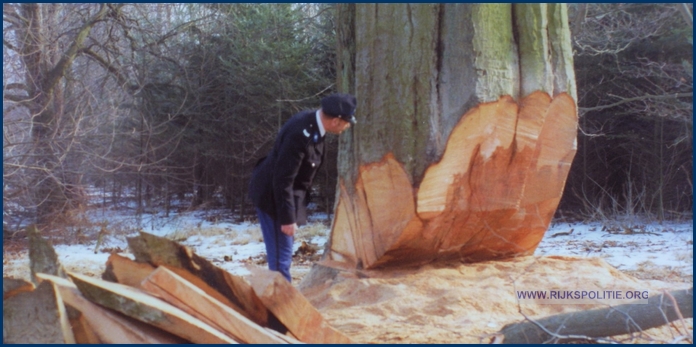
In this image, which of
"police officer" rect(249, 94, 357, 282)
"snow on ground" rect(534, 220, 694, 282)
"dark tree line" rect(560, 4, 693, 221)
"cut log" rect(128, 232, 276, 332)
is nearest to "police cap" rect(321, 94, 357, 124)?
"police officer" rect(249, 94, 357, 282)

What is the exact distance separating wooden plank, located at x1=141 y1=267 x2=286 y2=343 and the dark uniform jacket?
1091 mm

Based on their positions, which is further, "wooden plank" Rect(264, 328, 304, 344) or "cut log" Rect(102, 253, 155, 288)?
"cut log" Rect(102, 253, 155, 288)

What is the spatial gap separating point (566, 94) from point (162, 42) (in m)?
7.50

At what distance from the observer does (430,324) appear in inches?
114

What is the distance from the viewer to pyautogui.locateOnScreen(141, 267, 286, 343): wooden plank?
7.48 feet

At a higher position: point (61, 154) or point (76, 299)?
point (61, 154)

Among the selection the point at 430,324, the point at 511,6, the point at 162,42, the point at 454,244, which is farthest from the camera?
the point at 162,42

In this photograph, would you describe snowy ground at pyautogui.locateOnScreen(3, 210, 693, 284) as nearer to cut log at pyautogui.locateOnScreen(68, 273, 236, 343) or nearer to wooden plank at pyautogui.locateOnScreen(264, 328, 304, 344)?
wooden plank at pyautogui.locateOnScreen(264, 328, 304, 344)

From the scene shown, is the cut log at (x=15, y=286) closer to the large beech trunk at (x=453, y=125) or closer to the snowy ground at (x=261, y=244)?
the large beech trunk at (x=453, y=125)

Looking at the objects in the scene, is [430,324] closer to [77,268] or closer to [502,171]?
[502,171]

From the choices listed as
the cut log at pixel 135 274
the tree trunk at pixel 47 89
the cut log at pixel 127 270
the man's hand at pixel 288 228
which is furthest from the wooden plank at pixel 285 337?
the tree trunk at pixel 47 89

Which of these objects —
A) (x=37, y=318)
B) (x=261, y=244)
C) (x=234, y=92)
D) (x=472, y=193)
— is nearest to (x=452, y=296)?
(x=472, y=193)

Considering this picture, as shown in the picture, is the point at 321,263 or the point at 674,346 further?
the point at 321,263

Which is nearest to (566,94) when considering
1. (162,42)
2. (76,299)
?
(76,299)
